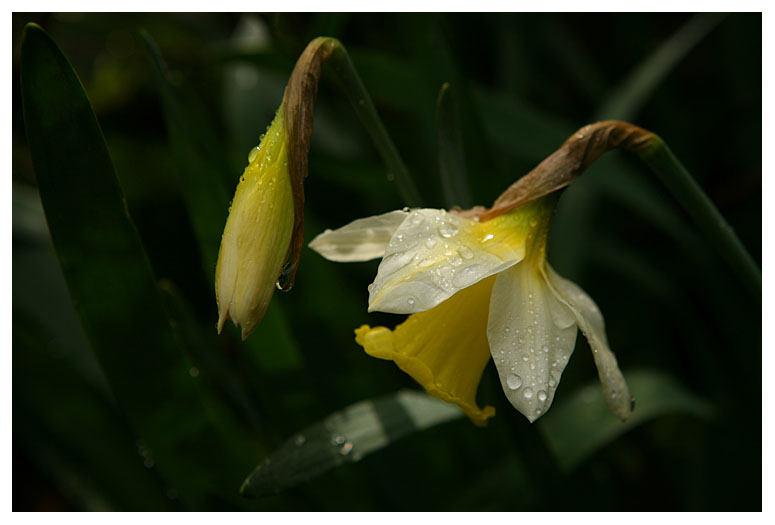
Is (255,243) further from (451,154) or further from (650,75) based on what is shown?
(650,75)

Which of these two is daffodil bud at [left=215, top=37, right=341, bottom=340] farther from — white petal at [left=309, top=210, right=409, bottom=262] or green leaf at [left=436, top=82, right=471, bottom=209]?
green leaf at [left=436, top=82, right=471, bottom=209]

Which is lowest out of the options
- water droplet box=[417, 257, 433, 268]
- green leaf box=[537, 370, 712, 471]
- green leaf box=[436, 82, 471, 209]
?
green leaf box=[537, 370, 712, 471]

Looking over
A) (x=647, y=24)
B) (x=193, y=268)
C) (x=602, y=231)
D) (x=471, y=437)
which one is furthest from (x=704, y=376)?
(x=193, y=268)

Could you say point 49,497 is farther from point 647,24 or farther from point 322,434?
point 647,24

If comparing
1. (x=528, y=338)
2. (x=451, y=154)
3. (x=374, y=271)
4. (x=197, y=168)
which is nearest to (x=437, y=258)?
(x=528, y=338)

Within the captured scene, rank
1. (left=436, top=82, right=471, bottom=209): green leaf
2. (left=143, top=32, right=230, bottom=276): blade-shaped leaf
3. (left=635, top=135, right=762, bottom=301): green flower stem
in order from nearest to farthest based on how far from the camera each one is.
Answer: (left=635, top=135, right=762, bottom=301): green flower stem
(left=436, top=82, right=471, bottom=209): green leaf
(left=143, top=32, right=230, bottom=276): blade-shaped leaf

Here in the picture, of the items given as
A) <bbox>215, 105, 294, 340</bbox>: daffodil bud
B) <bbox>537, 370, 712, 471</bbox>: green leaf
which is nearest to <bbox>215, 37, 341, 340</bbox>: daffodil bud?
<bbox>215, 105, 294, 340</bbox>: daffodil bud

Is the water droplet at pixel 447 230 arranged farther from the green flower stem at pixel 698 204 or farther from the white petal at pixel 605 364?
the green flower stem at pixel 698 204
